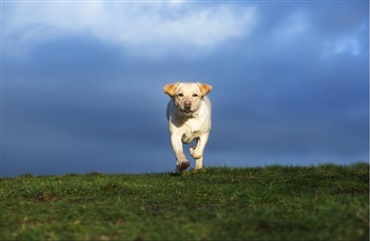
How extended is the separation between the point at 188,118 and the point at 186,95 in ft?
2.07

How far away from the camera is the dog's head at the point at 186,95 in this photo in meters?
12.5

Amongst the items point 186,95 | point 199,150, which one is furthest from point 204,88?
point 199,150

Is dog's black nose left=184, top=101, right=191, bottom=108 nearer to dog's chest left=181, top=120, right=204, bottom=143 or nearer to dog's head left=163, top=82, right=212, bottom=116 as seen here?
dog's head left=163, top=82, right=212, bottom=116

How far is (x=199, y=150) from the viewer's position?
1352 cm

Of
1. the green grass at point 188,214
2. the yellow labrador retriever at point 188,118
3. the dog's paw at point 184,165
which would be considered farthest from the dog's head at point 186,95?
the green grass at point 188,214

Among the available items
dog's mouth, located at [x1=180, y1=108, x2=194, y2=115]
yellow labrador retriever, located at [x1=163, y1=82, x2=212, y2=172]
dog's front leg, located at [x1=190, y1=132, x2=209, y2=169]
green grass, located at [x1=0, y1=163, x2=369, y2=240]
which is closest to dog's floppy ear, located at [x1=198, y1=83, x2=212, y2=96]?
yellow labrador retriever, located at [x1=163, y1=82, x2=212, y2=172]

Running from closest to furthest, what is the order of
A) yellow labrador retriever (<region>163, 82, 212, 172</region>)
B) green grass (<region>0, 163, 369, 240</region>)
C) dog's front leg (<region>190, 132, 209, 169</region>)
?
green grass (<region>0, 163, 369, 240</region>)
yellow labrador retriever (<region>163, 82, 212, 172</region>)
dog's front leg (<region>190, 132, 209, 169</region>)

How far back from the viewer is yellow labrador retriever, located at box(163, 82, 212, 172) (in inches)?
498

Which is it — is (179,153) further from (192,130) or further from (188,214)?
(188,214)

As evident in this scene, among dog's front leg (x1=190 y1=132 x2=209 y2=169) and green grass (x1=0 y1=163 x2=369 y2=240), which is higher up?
dog's front leg (x1=190 y1=132 x2=209 y2=169)

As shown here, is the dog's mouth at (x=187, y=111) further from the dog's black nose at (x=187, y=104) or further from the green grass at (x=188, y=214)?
the green grass at (x=188, y=214)

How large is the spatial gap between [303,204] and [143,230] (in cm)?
202

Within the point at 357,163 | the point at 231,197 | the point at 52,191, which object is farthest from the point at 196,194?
the point at 357,163

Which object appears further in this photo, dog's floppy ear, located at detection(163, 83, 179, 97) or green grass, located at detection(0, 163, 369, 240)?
dog's floppy ear, located at detection(163, 83, 179, 97)
